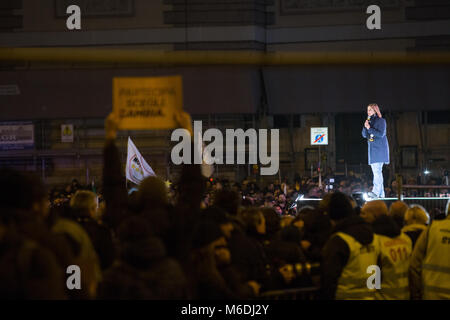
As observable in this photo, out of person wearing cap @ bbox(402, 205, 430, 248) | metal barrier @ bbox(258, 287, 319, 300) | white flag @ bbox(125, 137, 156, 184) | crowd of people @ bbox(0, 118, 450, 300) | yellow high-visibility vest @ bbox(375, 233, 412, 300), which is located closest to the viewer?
crowd of people @ bbox(0, 118, 450, 300)

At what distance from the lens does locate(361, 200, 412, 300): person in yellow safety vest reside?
5.46m

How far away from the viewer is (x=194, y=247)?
4559mm

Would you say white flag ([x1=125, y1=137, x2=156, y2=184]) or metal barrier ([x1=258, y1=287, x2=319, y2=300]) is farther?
white flag ([x1=125, y1=137, x2=156, y2=184])

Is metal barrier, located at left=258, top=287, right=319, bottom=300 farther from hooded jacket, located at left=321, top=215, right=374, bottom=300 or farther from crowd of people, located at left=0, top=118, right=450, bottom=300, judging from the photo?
hooded jacket, located at left=321, top=215, right=374, bottom=300

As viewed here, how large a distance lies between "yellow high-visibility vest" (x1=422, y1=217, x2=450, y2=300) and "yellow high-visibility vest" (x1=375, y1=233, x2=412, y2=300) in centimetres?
19

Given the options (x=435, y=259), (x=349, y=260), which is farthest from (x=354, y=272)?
(x=435, y=259)

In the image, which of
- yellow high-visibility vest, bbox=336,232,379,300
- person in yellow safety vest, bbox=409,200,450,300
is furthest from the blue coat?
yellow high-visibility vest, bbox=336,232,379,300

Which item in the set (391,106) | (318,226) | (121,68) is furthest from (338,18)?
(318,226)

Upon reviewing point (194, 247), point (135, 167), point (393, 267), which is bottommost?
point (393, 267)

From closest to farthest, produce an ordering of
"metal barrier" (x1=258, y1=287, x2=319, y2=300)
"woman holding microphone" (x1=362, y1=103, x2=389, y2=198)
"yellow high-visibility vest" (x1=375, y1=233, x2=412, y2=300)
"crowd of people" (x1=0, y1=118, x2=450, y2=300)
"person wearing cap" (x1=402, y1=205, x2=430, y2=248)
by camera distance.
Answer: "crowd of people" (x1=0, y1=118, x2=450, y2=300), "metal barrier" (x1=258, y1=287, x2=319, y2=300), "yellow high-visibility vest" (x1=375, y1=233, x2=412, y2=300), "person wearing cap" (x1=402, y1=205, x2=430, y2=248), "woman holding microphone" (x1=362, y1=103, x2=389, y2=198)

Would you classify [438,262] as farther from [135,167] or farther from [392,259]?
[135,167]

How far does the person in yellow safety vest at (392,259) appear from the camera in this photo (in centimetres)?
546

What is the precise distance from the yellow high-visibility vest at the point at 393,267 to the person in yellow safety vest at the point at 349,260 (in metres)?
0.14

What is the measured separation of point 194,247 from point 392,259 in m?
1.91
